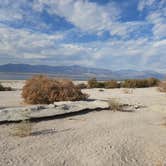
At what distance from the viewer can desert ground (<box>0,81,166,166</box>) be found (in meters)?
7.82

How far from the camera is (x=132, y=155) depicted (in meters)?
8.41

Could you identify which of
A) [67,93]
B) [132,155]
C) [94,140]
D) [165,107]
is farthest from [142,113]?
[132,155]

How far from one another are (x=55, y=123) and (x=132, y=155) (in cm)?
501

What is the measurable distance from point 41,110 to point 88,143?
4.81 m

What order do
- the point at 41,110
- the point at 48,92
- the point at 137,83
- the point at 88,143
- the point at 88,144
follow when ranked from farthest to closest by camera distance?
1. the point at 137,83
2. the point at 48,92
3. the point at 41,110
4. the point at 88,143
5. the point at 88,144

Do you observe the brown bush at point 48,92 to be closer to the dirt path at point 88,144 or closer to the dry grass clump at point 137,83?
the dirt path at point 88,144

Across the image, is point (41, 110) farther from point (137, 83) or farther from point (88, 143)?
point (137, 83)

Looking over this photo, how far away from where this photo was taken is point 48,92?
1839 centimetres

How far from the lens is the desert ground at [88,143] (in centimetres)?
782

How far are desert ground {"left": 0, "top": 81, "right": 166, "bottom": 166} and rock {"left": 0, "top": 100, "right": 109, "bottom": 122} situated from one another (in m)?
0.50

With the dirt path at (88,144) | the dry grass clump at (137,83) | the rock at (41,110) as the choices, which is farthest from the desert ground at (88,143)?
the dry grass clump at (137,83)

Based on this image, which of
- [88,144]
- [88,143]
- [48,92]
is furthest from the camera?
[48,92]

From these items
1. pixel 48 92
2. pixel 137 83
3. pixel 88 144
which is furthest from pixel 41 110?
pixel 137 83

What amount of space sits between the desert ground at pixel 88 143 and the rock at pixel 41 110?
50 centimetres
